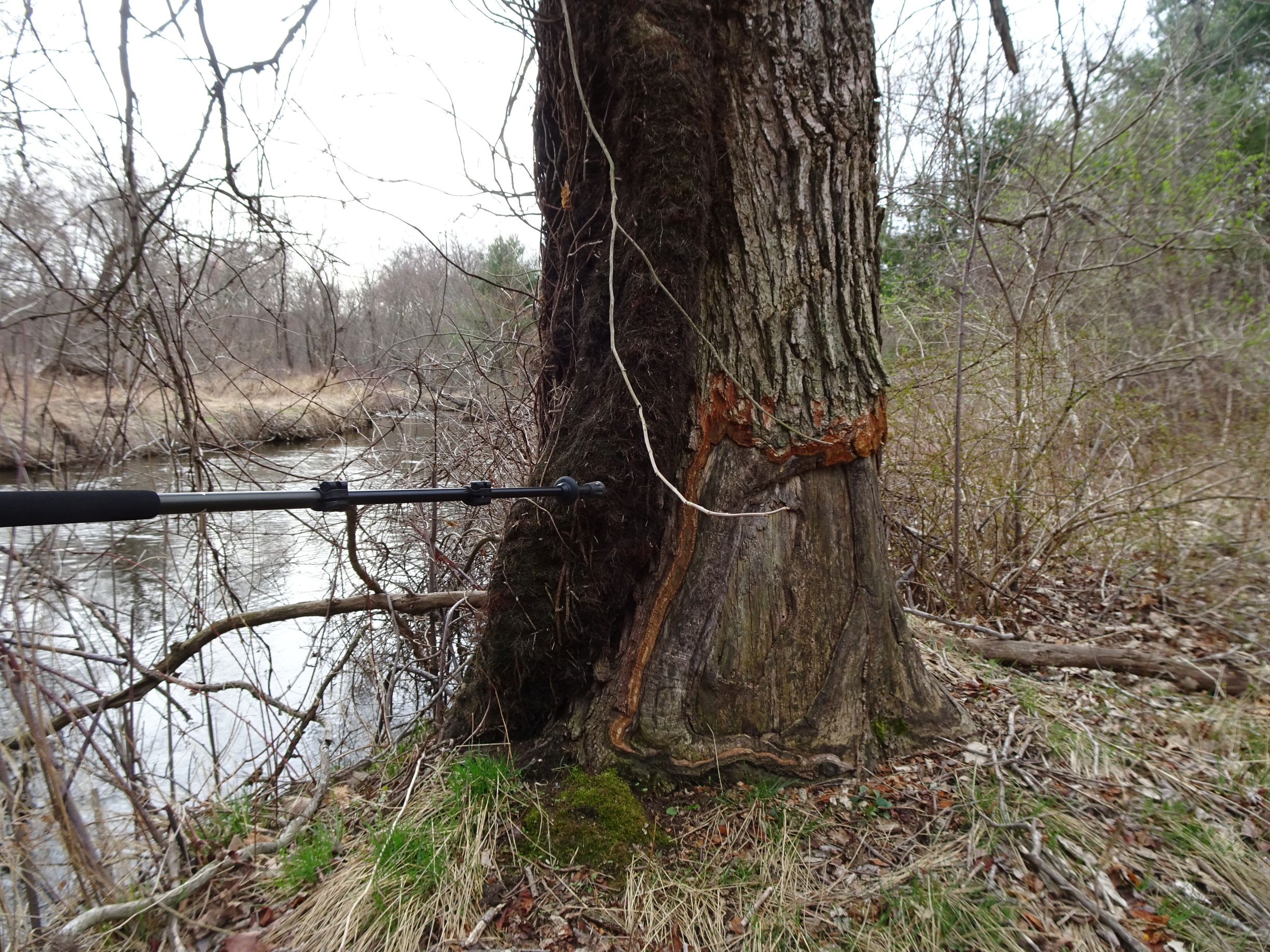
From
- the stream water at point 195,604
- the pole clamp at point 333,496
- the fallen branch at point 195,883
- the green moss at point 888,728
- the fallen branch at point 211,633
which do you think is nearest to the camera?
the pole clamp at point 333,496

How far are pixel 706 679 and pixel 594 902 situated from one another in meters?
0.64

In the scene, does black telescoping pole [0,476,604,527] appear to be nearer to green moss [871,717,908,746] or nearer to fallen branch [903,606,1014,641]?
green moss [871,717,908,746]

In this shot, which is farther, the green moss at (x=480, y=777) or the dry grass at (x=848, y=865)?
the green moss at (x=480, y=777)

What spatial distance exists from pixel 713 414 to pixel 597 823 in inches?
46.9

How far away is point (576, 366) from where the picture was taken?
1.91 m

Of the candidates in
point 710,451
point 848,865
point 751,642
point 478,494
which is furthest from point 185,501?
point 848,865

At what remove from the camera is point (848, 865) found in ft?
5.41

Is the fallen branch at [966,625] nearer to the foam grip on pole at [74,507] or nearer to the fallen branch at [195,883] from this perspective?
the fallen branch at [195,883]

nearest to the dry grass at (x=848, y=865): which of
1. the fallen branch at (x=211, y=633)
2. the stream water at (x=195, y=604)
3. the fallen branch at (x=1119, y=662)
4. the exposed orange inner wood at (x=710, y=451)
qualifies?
the exposed orange inner wood at (x=710, y=451)

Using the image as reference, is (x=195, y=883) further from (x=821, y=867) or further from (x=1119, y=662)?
(x=1119, y=662)

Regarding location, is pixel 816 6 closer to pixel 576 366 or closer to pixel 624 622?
pixel 576 366

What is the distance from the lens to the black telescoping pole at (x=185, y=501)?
2.79 ft

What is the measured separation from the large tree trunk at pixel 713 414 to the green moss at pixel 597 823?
0.39 feet

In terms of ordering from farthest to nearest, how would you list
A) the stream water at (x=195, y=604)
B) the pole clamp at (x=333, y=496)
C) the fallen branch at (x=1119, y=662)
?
the fallen branch at (x=1119, y=662) → the stream water at (x=195, y=604) → the pole clamp at (x=333, y=496)
